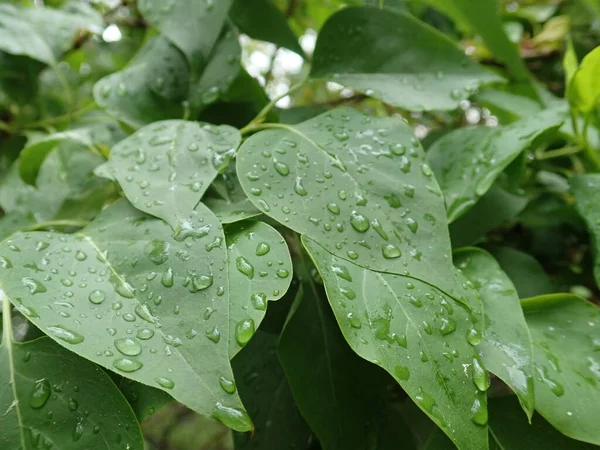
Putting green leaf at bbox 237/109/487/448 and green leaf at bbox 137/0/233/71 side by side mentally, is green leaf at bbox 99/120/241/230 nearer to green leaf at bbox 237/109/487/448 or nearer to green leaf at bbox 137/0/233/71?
green leaf at bbox 237/109/487/448

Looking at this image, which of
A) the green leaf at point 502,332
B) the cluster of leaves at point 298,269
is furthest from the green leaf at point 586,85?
the green leaf at point 502,332

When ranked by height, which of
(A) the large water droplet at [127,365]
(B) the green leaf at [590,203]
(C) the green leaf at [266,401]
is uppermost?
(A) the large water droplet at [127,365]

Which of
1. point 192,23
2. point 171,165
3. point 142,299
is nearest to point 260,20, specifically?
point 192,23

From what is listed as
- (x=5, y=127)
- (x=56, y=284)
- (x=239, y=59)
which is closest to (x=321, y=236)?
(x=56, y=284)

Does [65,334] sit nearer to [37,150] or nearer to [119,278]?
[119,278]

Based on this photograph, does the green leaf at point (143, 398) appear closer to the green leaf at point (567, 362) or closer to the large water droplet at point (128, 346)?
the large water droplet at point (128, 346)

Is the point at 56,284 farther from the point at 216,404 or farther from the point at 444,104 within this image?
the point at 444,104

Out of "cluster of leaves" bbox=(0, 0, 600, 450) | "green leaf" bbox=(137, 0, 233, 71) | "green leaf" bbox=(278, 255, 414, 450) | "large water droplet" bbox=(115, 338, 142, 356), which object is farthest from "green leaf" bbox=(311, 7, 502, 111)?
"large water droplet" bbox=(115, 338, 142, 356)
